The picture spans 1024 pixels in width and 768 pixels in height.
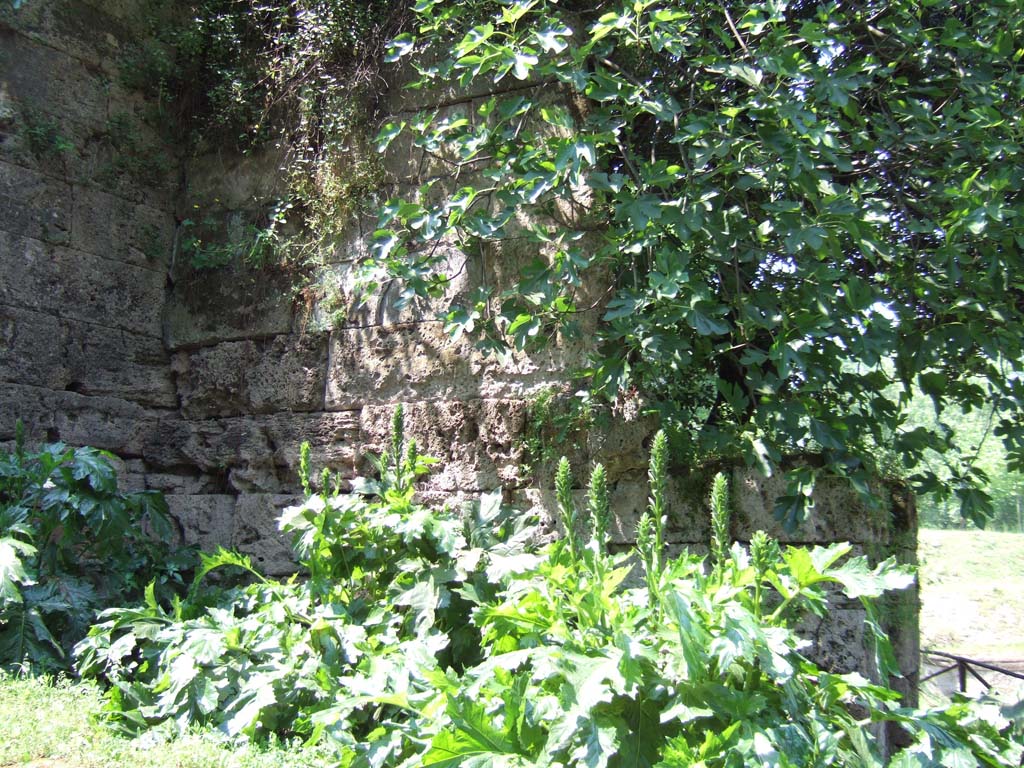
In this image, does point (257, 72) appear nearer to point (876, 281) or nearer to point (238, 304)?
point (238, 304)

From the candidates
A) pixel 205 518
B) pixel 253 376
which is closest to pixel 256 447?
pixel 253 376

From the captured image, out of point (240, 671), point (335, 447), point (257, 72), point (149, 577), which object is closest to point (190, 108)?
point (257, 72)

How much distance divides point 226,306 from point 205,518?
1.01 meters

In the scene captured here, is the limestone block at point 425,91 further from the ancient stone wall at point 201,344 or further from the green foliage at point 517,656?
the green foliage at point 517,656

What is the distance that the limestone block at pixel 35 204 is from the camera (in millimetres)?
3900

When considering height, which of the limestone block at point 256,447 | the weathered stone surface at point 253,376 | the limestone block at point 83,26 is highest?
the limestone block at point 83,26

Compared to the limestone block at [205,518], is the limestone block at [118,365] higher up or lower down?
higher up

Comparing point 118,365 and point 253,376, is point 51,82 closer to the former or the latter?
point 118,365

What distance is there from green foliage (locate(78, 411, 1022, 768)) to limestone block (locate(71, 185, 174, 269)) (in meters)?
1.99

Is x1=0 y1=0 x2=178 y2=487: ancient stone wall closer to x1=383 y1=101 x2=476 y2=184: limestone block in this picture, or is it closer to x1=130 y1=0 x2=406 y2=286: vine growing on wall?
x1=130 y1=0 x2=406 y2=286: vine growing on wall

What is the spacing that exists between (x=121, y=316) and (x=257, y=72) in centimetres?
136

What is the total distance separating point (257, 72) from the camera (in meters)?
4.30

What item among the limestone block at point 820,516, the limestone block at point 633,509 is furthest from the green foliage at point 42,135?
the limestone block at point 820,516

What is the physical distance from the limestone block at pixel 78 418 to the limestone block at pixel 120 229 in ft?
2.32
